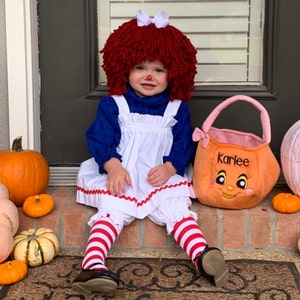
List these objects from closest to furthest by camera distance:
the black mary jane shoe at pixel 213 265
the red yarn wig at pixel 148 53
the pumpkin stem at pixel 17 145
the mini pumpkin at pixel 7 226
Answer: the black mary jane shoe at pixel 213 265, the mini pumpkin at pixel 7 226, the red yarn wig at pixel 148 53, the pumpkin stem at pixel 17 145

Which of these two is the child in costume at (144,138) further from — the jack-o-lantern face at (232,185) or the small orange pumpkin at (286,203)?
the small orange pumpkin at (286,203)

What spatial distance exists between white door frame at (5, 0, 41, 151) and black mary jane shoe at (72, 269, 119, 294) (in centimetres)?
104

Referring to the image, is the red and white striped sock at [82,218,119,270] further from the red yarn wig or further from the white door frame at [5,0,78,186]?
the white door frame at [5,0,78,186]

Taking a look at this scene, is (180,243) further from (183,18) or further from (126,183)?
(183,18)

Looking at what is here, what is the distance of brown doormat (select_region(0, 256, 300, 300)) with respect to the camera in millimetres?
2021

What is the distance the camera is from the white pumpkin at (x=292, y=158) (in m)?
2.49

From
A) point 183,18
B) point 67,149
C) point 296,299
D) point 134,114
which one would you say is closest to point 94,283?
point 296,299

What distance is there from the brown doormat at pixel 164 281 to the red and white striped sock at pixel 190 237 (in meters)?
0.10

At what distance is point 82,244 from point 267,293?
85cm

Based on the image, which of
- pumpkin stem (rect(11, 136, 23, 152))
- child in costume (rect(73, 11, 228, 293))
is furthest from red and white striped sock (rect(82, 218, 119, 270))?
pumpkin stem (rect(11, 136, 23, 152))

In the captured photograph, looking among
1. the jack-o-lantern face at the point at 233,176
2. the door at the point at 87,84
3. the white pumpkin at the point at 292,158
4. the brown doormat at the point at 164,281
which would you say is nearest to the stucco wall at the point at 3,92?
the door at the point at 87,84

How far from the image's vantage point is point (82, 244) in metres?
2.45

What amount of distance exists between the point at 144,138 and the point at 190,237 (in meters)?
0.55

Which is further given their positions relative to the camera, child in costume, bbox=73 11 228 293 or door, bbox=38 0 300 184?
door, bbox=38 0 300 184
